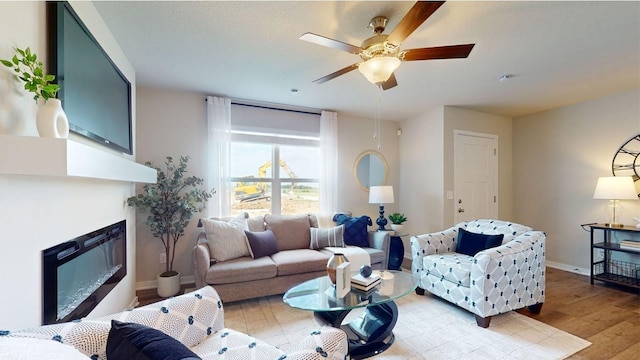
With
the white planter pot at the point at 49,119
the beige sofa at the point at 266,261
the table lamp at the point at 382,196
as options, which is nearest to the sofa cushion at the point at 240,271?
the beige sofa at the point at 266,261

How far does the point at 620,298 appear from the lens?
291cm

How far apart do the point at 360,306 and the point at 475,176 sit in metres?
3.47

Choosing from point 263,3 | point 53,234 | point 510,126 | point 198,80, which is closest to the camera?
point 53,234

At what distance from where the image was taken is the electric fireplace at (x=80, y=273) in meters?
1.33

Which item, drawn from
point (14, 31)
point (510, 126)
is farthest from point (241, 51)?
point (510, 126)

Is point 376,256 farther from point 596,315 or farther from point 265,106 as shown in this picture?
point 265,106

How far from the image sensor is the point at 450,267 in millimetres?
2648

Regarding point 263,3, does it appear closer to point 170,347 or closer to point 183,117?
point 170,347

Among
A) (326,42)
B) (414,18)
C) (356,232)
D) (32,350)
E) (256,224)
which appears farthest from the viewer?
(356,232)

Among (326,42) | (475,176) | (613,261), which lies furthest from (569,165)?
(326,42)

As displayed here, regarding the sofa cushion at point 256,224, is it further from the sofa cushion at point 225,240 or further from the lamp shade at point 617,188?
the lamp shade at point 617,188

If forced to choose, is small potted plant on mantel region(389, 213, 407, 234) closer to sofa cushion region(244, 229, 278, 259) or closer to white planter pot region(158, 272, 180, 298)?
sofa cushion region(244, 229, 278, 259)

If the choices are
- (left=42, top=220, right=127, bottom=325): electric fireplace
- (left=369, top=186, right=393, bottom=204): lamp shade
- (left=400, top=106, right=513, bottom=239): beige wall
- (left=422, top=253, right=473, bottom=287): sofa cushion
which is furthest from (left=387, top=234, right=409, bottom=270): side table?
(left=42, top=220, right=127, bottom=325): electric fireplace

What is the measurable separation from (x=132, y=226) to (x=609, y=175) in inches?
233
